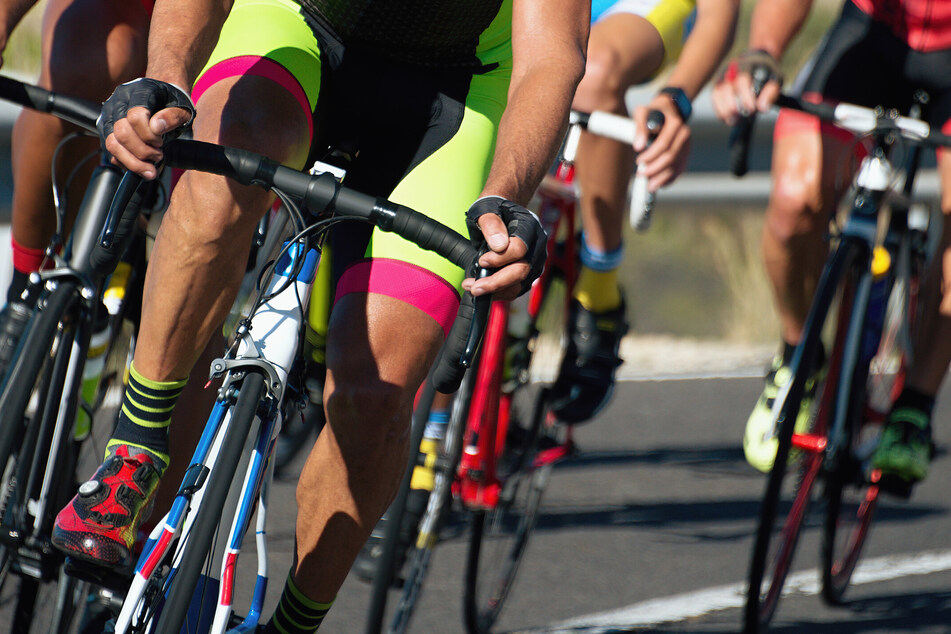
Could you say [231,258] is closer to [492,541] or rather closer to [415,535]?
[415,535]

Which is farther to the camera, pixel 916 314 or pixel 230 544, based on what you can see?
pixel 916 314

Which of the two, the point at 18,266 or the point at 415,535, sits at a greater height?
the point at 18,266

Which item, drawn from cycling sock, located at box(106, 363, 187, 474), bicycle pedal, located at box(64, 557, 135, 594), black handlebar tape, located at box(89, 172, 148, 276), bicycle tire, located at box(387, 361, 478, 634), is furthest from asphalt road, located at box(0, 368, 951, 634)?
black handlebar tape, located at box(89, 172, 148, 276)

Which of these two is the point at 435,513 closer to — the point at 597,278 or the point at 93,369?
the point at 93,369

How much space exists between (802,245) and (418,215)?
2.64 m

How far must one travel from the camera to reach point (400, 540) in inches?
134

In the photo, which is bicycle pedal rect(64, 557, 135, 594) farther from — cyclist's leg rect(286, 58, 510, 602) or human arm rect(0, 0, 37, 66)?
human arm rect(0, 0, 37, 66)

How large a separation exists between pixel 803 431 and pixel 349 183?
2071 mm

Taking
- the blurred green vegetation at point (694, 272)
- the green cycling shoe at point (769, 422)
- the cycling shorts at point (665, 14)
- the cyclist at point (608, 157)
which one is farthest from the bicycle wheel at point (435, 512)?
the blurred green vegetation at point (694, 272)

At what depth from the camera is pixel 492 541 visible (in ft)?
13.4

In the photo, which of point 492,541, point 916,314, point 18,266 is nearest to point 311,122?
point 18,266

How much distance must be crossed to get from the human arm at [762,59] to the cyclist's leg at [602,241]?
35 cm

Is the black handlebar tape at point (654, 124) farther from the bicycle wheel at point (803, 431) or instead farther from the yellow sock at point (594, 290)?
the yellow sock at point (594, 290)

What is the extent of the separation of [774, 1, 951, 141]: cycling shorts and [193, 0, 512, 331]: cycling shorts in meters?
2.08
